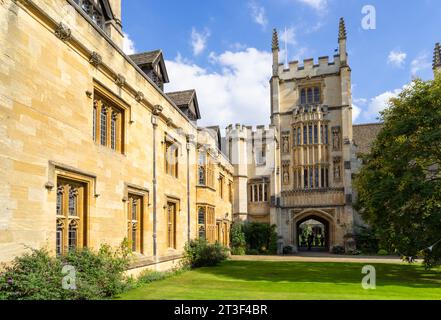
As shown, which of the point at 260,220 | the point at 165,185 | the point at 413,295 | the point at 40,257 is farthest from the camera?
the point at 260,220

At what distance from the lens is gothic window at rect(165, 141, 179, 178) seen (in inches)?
668

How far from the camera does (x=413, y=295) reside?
11227 mm

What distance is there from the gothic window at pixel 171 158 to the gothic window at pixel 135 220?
10.9 ft

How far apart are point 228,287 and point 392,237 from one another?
287 inches

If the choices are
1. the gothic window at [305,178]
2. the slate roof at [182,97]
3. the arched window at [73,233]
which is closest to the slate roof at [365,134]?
the gothic window at [305,178]

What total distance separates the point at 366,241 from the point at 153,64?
82.7 ft

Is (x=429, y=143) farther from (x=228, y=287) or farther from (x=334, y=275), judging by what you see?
(x=228, y=287)

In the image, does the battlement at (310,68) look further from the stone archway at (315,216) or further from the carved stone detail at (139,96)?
the carved stone detail at (139,96)

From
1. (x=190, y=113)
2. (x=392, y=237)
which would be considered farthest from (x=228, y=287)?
(x=190, y=113)

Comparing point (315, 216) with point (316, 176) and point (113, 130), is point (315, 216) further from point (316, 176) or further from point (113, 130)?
point (113, 130)

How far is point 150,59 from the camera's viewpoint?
16938mm

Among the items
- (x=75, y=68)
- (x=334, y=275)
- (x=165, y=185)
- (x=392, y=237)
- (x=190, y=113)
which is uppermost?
(x=190, y=113)

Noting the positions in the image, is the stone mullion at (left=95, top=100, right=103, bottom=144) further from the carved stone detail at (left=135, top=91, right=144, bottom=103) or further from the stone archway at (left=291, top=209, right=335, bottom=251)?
the stone archway at (left=291, top=209, right=335, bottom=251)

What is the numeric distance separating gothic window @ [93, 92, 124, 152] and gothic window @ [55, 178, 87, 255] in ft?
5.91
